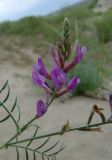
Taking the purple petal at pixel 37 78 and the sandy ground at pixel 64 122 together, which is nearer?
the purple petal at pixel 37 78

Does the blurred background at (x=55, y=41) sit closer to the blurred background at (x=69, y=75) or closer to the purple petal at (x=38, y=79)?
the blurred background at (x=69, y=75)

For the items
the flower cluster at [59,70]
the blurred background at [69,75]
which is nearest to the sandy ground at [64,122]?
the blurred background at [69,75]

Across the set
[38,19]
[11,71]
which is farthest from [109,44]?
[11,71]

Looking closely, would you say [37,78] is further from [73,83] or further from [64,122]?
[64,122]

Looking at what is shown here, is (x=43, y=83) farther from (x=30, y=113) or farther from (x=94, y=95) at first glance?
(x=94, y=95)

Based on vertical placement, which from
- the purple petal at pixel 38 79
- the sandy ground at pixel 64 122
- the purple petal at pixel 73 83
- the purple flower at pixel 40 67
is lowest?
the sandy ground at pixel 64 122
